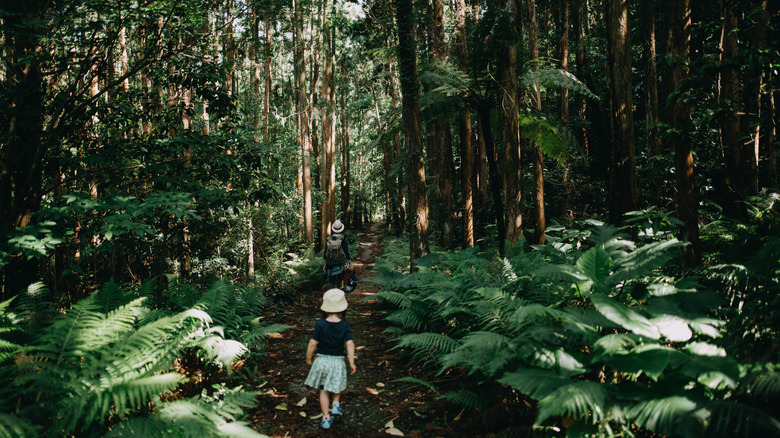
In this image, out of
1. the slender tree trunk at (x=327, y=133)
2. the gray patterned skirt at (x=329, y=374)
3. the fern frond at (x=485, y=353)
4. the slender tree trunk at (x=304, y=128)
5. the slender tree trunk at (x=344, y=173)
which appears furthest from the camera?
the slender tree trunk at (x=344, y=173)

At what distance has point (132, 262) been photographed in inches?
323

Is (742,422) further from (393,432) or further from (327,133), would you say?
(327,133)

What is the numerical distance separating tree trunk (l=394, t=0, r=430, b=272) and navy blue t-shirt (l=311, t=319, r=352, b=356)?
514 centimetres

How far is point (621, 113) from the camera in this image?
644 cm

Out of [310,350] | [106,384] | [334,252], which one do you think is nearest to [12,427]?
[106,384]

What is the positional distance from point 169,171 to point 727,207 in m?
11.8

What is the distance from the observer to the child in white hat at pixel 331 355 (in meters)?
4.09

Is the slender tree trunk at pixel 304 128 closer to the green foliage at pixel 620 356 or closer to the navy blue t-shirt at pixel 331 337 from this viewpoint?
the navy blue t-shirt at pixel 331 337

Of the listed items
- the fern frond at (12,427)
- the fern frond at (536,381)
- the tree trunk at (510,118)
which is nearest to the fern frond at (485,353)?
the fern frond at (536,381)

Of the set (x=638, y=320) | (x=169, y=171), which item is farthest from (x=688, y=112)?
(x=169, y=171)

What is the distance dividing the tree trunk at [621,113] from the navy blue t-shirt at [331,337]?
5044 mm

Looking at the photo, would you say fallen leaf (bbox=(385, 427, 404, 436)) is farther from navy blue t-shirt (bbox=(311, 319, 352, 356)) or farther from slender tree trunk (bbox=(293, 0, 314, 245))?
slender tree trunk (bbox=(293, 0, 314, 245))

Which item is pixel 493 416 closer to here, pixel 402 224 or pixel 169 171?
pixel 169 171

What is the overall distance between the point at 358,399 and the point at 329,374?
0.81 meters
